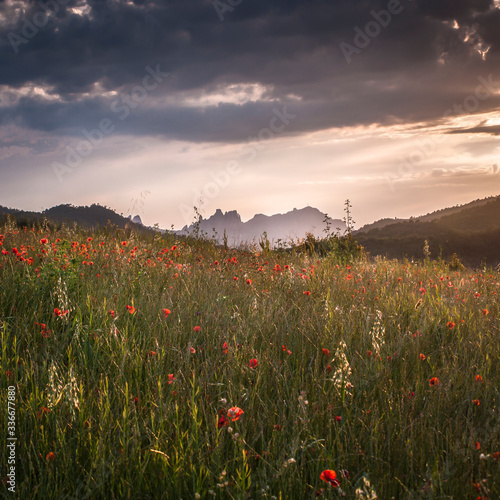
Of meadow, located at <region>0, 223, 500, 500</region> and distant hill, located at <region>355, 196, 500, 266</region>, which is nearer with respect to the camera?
meadow, located at <region>0, 223, 500, 500</region>

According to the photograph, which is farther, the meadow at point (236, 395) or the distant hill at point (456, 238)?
the distant hill at point (456, 238)

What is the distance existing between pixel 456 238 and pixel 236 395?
134ft

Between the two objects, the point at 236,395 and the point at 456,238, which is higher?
the point at 236,395

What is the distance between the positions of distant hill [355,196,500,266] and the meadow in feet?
65.1

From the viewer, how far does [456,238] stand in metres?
36.9

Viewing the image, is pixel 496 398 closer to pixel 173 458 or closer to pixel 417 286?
pixel 173 458

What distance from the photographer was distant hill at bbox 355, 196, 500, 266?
32.6 m

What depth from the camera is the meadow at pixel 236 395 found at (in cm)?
141

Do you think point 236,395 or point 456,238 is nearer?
point 236,395

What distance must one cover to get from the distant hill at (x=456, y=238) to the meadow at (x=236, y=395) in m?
19.8

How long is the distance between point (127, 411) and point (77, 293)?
1.81 metres

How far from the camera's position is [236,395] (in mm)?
1889

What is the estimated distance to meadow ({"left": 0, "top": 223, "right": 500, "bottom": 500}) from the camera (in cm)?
141

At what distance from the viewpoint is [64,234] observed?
622 centimetres
